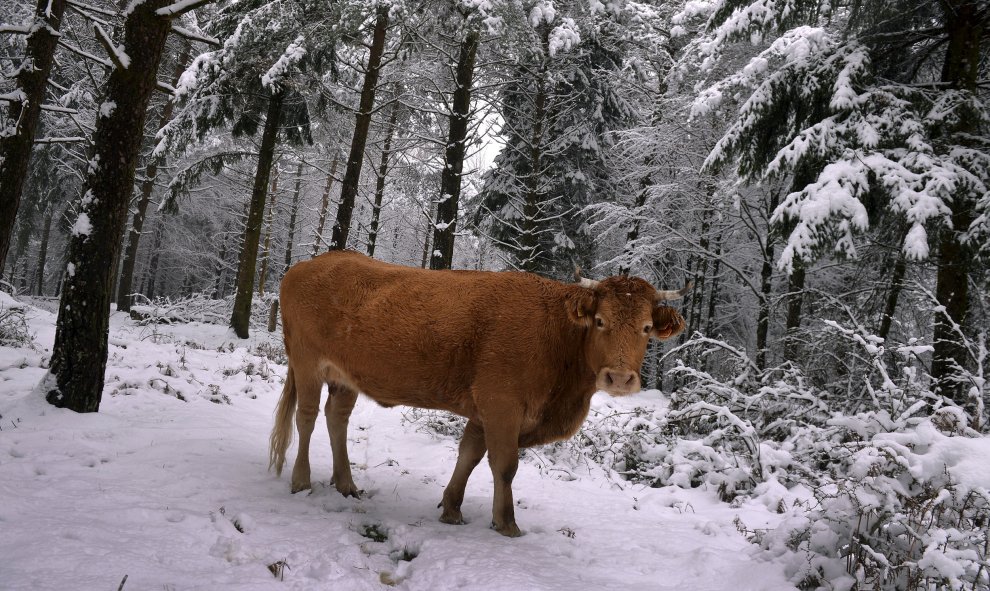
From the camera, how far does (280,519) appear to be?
3576 mm

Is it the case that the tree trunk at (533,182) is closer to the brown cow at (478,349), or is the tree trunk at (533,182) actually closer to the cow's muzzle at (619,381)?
the brown cow at (478,349)

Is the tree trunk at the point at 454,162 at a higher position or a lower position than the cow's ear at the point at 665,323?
higher

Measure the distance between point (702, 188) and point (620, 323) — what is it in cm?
1366

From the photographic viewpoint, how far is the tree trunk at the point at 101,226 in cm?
503

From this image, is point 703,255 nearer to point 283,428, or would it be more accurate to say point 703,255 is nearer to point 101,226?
point 283,428

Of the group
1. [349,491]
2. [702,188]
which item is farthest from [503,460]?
[702,188]

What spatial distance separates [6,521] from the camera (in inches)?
111

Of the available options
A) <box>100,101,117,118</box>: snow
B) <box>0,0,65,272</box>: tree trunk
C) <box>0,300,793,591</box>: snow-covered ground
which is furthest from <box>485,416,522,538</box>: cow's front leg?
<box>0,0,65,272</box>: tree trunk

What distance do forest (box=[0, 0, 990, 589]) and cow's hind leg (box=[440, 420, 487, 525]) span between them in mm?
2050

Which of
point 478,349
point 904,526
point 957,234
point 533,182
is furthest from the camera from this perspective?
point 533,182

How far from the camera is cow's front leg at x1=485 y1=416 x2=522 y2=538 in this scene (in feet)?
12.6

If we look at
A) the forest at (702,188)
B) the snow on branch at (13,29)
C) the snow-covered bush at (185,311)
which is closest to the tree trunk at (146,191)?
the forest at (702,188)

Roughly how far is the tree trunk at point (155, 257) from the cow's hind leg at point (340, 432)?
2959 cm

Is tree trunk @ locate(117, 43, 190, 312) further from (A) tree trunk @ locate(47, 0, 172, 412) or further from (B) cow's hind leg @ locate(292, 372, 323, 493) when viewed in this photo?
(B) cow's hind leg @ locate(292, 372, 323, 493)
